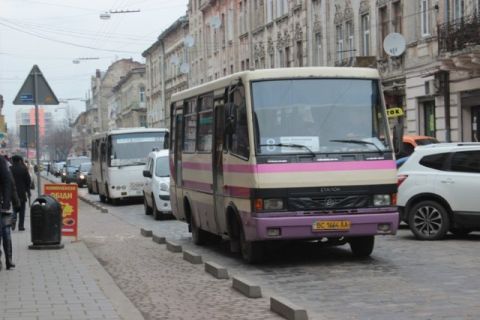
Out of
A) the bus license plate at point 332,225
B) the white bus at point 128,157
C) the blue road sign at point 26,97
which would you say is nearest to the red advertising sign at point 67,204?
the blue road sign at point 26,97

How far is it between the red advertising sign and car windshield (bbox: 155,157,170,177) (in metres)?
7.59

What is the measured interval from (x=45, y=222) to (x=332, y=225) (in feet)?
17.5

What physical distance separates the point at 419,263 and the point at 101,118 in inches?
5645

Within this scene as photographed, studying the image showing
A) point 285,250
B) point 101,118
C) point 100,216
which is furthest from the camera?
point 101,118

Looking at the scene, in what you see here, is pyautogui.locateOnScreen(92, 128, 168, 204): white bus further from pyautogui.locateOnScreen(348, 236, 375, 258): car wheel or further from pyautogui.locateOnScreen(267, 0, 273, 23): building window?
pyautogui.locateOnScreen(267, 0, 273, 23): building window

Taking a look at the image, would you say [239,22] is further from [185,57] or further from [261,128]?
[261,128]

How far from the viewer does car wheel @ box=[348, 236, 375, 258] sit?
41.3 ft

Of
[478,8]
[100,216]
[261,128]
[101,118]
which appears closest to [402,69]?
[478,8]

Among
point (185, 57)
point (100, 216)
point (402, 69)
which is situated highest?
point (185, 57)

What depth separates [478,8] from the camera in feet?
88.5

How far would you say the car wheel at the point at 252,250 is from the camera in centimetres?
1225

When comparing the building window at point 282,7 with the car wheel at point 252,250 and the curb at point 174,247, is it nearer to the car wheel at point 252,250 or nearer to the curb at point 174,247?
the curb at point 174,247

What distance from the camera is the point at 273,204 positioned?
11461 mm

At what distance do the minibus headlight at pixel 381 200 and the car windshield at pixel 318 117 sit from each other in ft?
2.14
